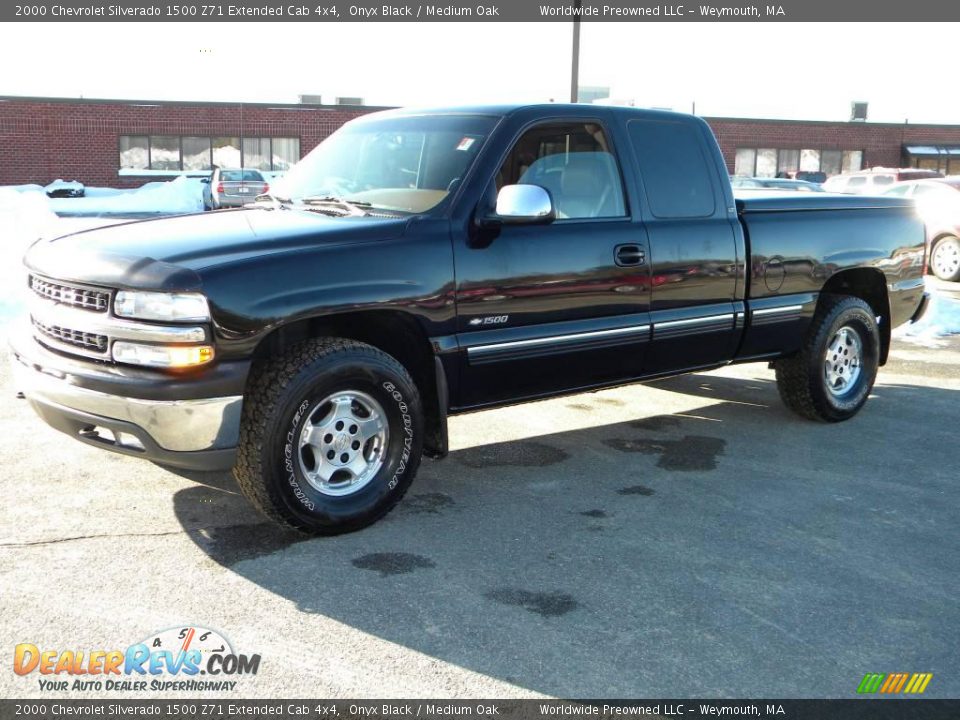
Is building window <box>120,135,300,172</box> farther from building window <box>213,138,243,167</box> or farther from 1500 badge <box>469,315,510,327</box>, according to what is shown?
1500 badge <box>469,315,510,327</box>

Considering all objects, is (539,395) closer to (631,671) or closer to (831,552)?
(831,552)

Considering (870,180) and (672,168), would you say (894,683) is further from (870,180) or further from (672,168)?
(870,180)

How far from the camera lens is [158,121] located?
4112cm

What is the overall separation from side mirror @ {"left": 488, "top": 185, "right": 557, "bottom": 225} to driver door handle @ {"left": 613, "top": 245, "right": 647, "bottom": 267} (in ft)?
2.36

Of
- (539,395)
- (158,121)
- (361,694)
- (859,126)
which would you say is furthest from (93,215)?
(859,126)

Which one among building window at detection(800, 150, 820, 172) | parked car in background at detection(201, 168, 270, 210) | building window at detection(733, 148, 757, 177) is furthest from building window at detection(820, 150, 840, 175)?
parked car in background at detection(201, 168, 270, 210)

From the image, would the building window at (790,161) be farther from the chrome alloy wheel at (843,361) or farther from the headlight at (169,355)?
the headlight at (169,355)

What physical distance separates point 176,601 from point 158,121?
40.6 metres

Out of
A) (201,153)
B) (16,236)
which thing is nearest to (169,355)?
(16,236)

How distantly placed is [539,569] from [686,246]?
242 cm

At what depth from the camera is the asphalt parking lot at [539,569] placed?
344 cm

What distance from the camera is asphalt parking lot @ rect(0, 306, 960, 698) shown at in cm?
344

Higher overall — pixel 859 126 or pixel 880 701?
pixel 859 126

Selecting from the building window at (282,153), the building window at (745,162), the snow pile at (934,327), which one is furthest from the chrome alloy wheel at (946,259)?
the building window at (745,162)
